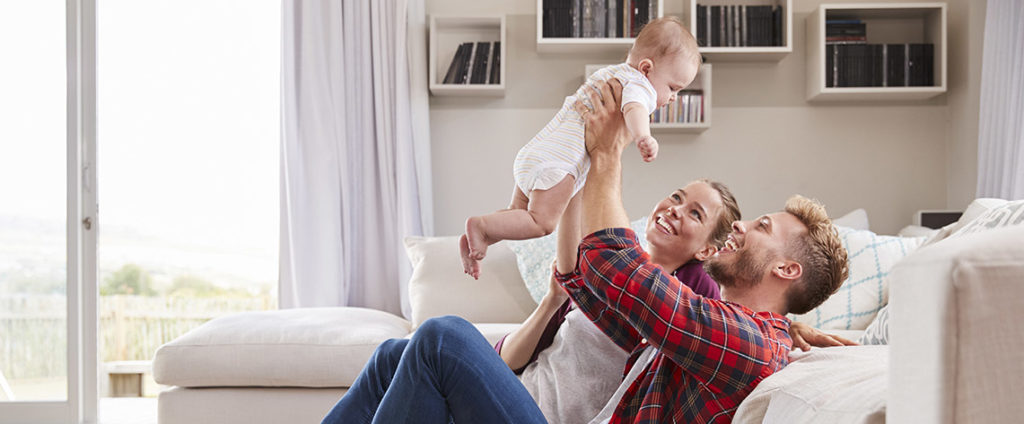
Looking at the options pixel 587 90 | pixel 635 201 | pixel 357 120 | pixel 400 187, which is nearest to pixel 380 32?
pixel 357 120

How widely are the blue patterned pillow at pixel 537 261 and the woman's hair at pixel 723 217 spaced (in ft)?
3.32

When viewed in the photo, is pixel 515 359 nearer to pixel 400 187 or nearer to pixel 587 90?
pixel 587 90

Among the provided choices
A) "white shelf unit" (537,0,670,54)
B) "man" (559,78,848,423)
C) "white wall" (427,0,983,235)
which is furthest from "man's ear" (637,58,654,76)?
"white wall" (427,0,983,235)

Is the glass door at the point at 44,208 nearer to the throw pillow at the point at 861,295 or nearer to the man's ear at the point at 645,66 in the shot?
the man's ear at the point at 645,66

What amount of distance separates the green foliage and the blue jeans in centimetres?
346

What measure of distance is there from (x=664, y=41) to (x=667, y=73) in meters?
0.07

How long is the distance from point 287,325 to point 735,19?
217 centimetres

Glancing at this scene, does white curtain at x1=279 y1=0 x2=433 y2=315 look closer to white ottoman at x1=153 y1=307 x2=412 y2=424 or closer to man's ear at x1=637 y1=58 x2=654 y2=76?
white ottoman at x1=153 y1=307 x2=412 y2=424

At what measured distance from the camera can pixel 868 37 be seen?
3443mm

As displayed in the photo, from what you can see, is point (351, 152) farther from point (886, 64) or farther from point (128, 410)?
point (886, 64)

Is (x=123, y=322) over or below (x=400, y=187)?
below

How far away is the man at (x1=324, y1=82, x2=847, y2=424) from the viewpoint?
1.17m

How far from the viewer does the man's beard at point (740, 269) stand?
134 cm

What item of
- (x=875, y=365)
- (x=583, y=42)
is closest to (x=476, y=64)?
(x=583, y=42)
